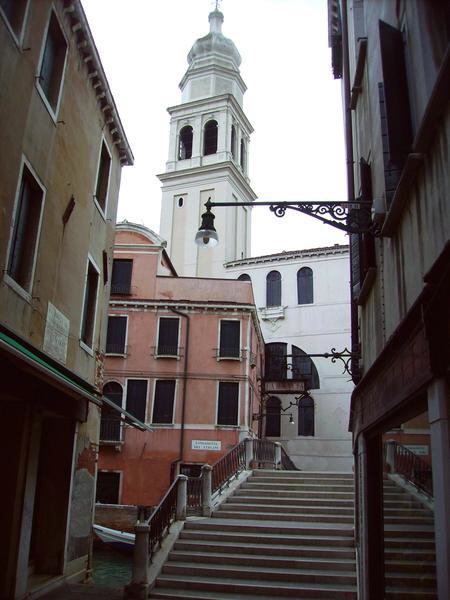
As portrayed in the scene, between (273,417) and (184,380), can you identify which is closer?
(184,380)

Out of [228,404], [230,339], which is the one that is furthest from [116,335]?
[228,404]

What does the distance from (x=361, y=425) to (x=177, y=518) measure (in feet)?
24.2

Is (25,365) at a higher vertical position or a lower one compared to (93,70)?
lower

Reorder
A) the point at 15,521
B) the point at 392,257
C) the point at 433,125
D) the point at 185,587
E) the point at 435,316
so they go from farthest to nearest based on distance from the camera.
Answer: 1. the point at 185,587
2. the point at 15,521
3. the point at 392,257
4. the point at 433,125
5. the point at 435,316

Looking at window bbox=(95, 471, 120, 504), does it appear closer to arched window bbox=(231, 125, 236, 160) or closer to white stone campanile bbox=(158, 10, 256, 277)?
white stone campanile bbox=(158, 10, 256, 277)

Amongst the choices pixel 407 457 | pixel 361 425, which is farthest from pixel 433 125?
pixel 361 425

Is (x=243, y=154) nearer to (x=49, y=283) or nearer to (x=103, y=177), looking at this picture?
(x=103, y=177)

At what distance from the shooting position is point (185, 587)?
1034 cm

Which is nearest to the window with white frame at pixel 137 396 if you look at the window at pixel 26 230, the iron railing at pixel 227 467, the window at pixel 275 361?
the iron railing at pixel 227 467

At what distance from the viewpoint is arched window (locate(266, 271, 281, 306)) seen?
3097 centimetres

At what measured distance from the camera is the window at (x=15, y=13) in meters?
7.44

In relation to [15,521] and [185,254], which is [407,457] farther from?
[185,254]

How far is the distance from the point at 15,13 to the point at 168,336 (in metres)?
16.2

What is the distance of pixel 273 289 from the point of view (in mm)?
31172
